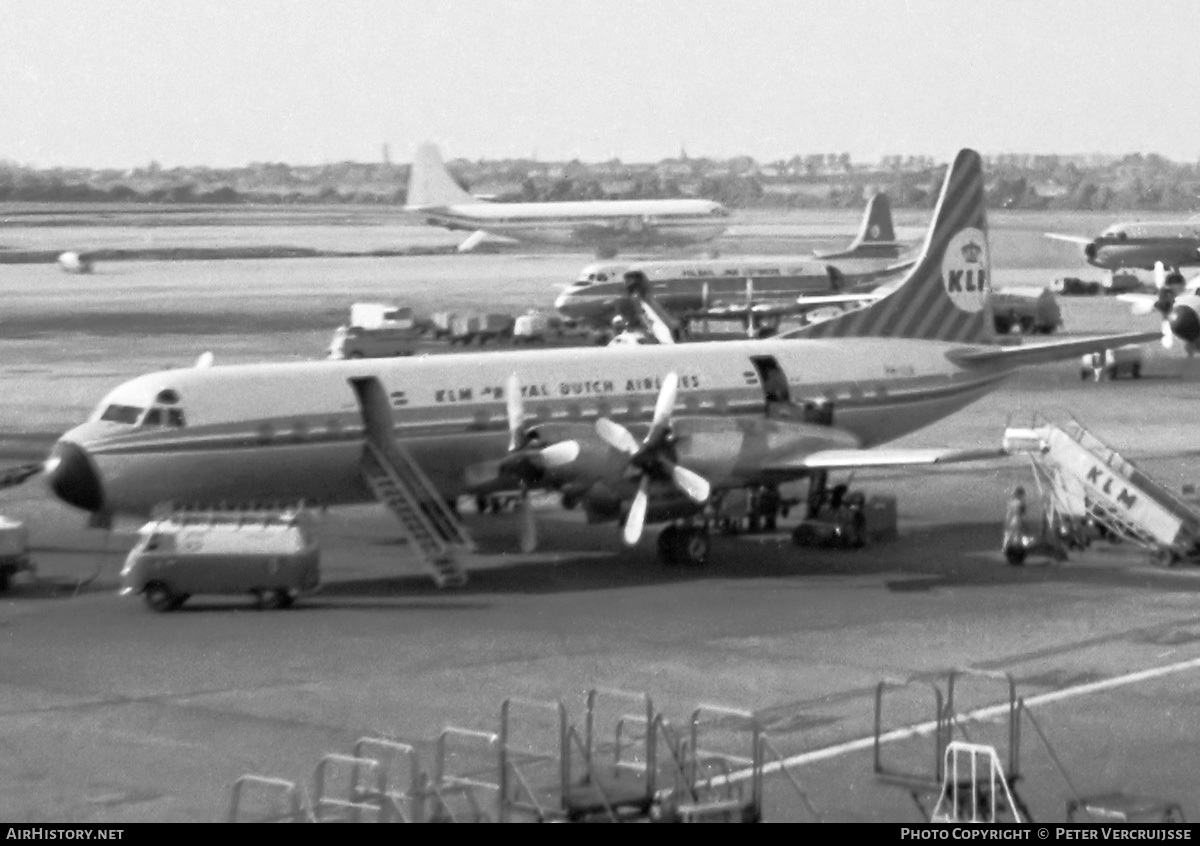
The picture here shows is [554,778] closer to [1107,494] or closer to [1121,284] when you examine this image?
[1107,494]

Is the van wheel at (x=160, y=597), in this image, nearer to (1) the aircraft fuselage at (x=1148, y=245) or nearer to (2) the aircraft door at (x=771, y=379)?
(2) the aircraft door at (x=771, y=379)

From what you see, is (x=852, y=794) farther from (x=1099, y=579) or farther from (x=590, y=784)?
(x=1099, y=579)

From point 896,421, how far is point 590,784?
1020 inches

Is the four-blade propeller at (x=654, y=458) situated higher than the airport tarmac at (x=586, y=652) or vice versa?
the four-blade propeller at (x=654, y=458)

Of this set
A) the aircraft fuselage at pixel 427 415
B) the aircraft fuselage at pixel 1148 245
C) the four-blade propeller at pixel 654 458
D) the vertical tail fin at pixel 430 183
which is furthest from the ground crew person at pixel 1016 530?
the vertical tail fin at pixel 430 183

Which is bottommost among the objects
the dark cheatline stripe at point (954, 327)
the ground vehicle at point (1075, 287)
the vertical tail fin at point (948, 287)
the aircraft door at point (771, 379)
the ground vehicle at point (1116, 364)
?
the ground vehicle at point (1075, 287)

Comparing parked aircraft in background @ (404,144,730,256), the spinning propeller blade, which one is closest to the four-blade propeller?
the spinning propeller blade

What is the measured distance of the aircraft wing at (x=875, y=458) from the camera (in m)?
39.1

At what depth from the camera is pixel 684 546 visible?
38.5 metres

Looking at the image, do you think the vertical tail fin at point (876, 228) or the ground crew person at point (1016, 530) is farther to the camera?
the vertical tail fin at point (876, 228)

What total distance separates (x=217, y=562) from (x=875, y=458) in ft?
43.5

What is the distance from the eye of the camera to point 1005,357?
4628 cm

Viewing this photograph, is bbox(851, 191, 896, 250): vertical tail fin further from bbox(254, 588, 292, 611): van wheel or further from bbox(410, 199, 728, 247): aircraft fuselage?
bbox(254, 588, 292, 611): van wheel

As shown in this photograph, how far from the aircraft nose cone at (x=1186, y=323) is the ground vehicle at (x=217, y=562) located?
2615cm
